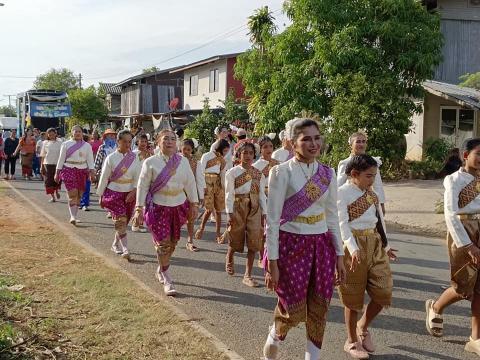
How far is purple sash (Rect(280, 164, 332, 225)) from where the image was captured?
3.97 meters

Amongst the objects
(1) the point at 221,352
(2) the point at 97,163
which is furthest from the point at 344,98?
(1) the point at 221,352

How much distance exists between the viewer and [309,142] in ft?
12.9

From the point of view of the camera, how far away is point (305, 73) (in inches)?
730

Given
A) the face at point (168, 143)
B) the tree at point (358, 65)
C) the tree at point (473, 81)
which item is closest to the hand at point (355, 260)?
the face at point (168, 143)

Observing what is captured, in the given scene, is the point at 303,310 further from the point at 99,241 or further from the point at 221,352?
the point at 99,241

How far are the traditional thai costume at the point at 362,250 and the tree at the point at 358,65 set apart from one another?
12.8 m

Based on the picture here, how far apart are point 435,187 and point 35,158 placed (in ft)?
47.5

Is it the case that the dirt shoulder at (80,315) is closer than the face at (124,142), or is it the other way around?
the dirt shoulder at (80,315)

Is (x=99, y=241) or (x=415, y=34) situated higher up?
(x=415, y=34)

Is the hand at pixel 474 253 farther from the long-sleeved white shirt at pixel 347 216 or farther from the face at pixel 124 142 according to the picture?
the face at pixel 124 142

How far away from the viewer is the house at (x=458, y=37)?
2427 centimetres

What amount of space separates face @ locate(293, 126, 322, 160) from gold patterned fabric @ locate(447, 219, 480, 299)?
1.63 metres

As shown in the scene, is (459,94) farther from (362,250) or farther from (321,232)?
(321,232)

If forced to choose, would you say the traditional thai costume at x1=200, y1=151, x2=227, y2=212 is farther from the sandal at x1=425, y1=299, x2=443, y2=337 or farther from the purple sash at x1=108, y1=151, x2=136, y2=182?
the sandal at x1=425, y1=299, x2=443, y2=337
